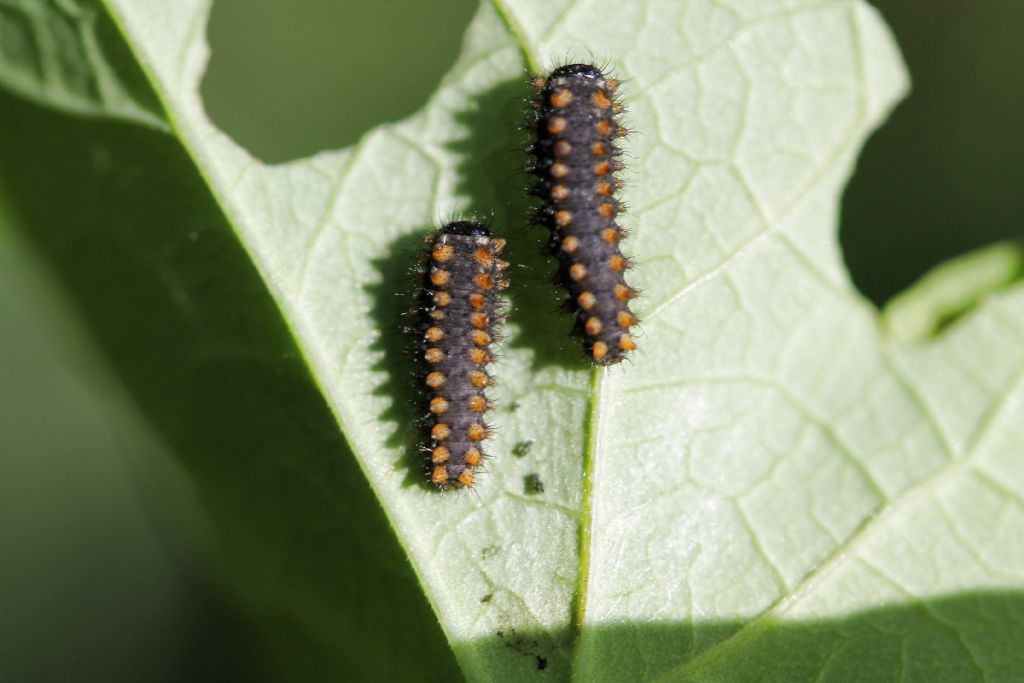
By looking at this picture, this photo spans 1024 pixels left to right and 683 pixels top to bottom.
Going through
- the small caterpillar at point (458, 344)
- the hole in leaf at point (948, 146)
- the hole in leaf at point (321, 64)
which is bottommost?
the hole in leaf at point (948, 146)

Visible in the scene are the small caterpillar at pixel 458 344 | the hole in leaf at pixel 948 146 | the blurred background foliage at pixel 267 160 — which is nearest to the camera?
the small caterpillar at pixel 458 344

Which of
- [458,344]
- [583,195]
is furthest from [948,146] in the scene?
[458,344]

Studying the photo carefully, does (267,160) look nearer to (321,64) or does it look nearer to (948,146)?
(321,64)

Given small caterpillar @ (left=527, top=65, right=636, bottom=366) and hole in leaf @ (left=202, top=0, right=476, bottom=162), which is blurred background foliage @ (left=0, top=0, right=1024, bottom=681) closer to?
hole in leaf @ (left=202, top=0, right=476, bottom=162)

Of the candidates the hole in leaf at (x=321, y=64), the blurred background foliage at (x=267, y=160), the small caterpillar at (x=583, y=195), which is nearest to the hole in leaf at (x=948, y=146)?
the blurred background foliage at (x=267, y=160)

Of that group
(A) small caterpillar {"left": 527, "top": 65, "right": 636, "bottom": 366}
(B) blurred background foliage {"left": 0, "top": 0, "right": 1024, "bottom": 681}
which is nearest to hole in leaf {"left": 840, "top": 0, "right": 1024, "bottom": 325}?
(B) blurred background foliage {"left": 0, "top": 0, "right": 1024, "bottom": 681}

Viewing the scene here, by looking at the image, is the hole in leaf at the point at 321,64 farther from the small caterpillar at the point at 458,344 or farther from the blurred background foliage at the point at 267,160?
the small caterpillar at the point at 458,344

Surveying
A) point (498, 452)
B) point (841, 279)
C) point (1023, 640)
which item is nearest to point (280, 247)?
point (498, 452)
